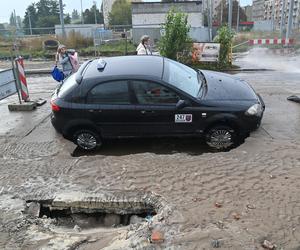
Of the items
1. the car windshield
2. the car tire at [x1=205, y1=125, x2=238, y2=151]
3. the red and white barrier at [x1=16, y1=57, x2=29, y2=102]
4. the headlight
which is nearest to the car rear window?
the car windshield

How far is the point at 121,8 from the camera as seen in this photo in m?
81.7

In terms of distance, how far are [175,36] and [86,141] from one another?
930 cm

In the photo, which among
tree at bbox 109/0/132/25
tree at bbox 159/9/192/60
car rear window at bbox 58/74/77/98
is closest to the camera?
car rear window at bbox 58/74/77/98

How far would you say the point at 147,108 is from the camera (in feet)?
21.5

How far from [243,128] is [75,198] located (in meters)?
3.48

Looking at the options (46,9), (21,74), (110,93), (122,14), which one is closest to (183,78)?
(110,93)

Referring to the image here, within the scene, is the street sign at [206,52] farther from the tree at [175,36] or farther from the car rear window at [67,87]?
the car rear window at [67,87]

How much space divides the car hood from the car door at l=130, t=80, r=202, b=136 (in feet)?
1.84

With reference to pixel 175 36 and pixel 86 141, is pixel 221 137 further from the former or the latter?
pixel 175 36

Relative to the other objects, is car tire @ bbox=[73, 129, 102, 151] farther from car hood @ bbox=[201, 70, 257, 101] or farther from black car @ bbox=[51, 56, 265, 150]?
car hood @ bbox=[201, 70, 257, 101]

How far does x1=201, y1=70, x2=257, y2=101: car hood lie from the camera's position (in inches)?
266

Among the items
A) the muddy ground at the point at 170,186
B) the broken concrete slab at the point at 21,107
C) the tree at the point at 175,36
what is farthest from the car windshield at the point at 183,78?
the tree at the point at 175,36

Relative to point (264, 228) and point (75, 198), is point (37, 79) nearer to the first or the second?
point (75, 198)

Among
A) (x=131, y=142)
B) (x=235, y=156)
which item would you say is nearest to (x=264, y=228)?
(x=235, y=156)
